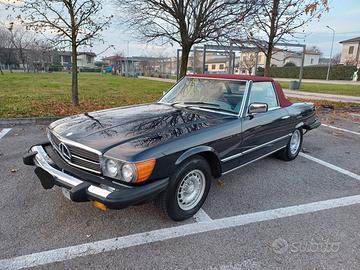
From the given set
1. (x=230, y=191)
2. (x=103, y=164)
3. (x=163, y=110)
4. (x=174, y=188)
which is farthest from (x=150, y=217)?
(x=163, y=110)

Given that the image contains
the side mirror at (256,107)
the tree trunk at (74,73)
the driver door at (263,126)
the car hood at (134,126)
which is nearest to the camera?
the car hood at (134,126)

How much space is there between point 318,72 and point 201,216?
49.9m

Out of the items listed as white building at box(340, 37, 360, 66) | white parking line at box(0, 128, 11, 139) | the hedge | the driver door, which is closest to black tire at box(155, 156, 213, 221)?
the driver door

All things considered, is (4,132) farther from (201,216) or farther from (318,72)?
(318,72)

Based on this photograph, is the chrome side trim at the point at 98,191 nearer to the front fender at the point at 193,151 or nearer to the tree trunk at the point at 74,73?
the front fender at the point at 193,151

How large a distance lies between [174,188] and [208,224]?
1.98ft

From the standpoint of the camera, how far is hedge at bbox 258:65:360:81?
4141 centimetres

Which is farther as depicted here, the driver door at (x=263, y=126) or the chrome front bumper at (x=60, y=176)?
the driver door at (x=263, y=126)

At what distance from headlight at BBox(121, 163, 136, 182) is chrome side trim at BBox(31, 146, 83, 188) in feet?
1.42

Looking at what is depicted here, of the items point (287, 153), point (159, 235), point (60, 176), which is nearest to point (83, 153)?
point (60, 176)

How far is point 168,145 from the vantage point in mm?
2543

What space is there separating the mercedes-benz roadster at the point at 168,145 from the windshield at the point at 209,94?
0.04ft

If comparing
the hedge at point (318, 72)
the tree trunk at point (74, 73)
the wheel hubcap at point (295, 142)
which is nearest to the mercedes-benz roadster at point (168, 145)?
the wheel hubcap at point (295, 142)

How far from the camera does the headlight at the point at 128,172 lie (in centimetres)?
232
